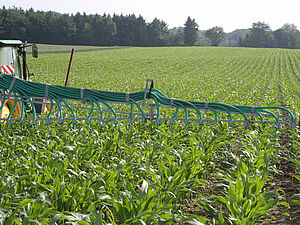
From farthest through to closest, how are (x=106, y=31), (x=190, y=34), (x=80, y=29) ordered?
(x=190, y=34) < (x=106, y=31) < (x=80, y=29)

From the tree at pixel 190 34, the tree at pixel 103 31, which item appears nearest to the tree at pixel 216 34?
the tree at pixel 190 34

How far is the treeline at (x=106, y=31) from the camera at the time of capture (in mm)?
58347

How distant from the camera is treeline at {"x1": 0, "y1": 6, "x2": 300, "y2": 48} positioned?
5835 cm

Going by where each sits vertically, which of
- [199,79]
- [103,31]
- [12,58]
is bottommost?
[199,79]

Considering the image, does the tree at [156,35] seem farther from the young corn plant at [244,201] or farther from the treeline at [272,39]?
the young corn plant at [244,201]

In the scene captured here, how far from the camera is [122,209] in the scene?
2.22 meters

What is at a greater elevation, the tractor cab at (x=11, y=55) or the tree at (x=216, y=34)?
the tree at (x=216, y=34)

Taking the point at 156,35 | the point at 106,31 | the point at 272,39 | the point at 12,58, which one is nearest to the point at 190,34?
the point at 156,35

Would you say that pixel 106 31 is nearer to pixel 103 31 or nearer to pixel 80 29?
pixel 103 31

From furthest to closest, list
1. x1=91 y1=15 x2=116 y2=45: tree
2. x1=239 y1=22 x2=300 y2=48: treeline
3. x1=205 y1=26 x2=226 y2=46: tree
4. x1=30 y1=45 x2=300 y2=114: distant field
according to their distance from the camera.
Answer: x1=205 y1=26 x2=226 y2=46: tree
x1=239 y1=22 x2=300 y2=48: treeline
x1=91 y1=15 x2=116 y2=45: tree
x1=30 y1=45 x2=300 y2=114: distant field

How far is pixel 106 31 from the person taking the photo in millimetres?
69438

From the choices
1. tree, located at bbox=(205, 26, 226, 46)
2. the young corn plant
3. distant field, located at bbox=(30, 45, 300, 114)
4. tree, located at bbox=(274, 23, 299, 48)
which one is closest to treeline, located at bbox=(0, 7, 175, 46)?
tree, located at bbox=(205, 26, 226, 46)

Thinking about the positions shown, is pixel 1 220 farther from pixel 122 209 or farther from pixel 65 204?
pixel 122 209

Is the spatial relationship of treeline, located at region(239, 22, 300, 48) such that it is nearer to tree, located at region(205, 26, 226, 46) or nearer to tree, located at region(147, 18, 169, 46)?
tree, located at region(205, 26, 226, 46)
